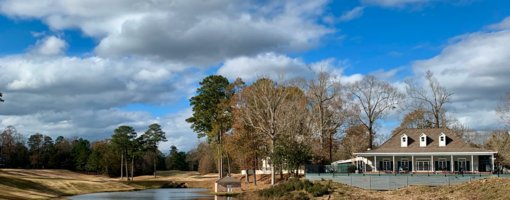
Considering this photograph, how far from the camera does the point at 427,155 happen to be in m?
60.5

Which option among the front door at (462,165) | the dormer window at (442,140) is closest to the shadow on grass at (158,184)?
the dormer window at (442,140)

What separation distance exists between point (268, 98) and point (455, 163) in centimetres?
2284

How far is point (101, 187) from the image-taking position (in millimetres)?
83875

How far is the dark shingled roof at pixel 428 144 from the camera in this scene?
196ft

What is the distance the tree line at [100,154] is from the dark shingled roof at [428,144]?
65111mm

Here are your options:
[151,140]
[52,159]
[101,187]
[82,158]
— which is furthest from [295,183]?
[52,159]

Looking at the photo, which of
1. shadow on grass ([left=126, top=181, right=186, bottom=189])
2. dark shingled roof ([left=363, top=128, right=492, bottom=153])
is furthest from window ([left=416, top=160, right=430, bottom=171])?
shadow on grass ([left=126, top=181, right=186, bottom=189])

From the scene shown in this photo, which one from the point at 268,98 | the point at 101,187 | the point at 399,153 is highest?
the point at 268,98

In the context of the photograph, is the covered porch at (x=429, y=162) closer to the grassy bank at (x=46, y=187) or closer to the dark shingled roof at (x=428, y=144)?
the dark shingled roof at (x=428, y=144)

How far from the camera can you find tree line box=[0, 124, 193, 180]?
11500cm

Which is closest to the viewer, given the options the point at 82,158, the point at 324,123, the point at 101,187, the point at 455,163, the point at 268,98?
the point at 455,163

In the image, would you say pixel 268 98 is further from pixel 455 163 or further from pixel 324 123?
pixel 455 163

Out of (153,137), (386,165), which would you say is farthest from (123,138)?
(386,165)

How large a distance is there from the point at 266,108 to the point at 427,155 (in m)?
20.1
